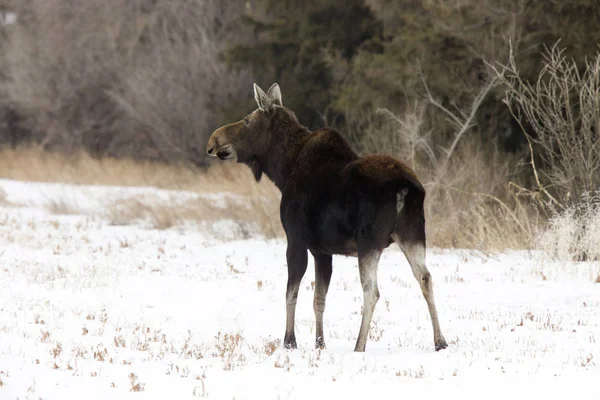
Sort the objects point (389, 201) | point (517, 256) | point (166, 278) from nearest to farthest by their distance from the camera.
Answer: point (389, 201)
point (166, 278)
point (517, 256)

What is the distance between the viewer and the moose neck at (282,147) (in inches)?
352

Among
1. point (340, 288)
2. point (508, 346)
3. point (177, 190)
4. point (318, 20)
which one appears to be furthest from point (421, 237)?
point (318, 20)

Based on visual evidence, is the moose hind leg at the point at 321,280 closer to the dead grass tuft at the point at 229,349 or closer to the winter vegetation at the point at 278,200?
the winter vegetation at the point at 278,200

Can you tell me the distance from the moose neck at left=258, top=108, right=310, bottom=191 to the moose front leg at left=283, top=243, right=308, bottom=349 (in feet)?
2.93

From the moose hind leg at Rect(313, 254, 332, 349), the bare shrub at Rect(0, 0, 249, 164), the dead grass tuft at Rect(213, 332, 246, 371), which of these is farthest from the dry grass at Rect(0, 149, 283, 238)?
the moose hind leg at Rect(313, 254, 332, 349)

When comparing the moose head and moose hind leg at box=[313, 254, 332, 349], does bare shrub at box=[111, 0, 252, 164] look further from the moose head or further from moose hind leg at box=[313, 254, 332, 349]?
moose hind leg at box=[313, 254, 332, 349]

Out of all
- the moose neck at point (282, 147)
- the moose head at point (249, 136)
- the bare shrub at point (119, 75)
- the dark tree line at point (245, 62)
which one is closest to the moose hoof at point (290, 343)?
the moose neck at point (282, 147)

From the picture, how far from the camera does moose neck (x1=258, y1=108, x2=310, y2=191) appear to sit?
8.95 meters

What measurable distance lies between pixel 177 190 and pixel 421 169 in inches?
417

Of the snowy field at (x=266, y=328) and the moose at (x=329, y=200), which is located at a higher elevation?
the moose at (x=329, y=200)

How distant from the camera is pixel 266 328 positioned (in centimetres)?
979

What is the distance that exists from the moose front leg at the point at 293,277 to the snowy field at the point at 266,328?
0.17 metres

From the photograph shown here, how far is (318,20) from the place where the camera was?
30609 millimetres

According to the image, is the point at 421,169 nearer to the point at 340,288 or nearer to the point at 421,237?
the point at 340,288
